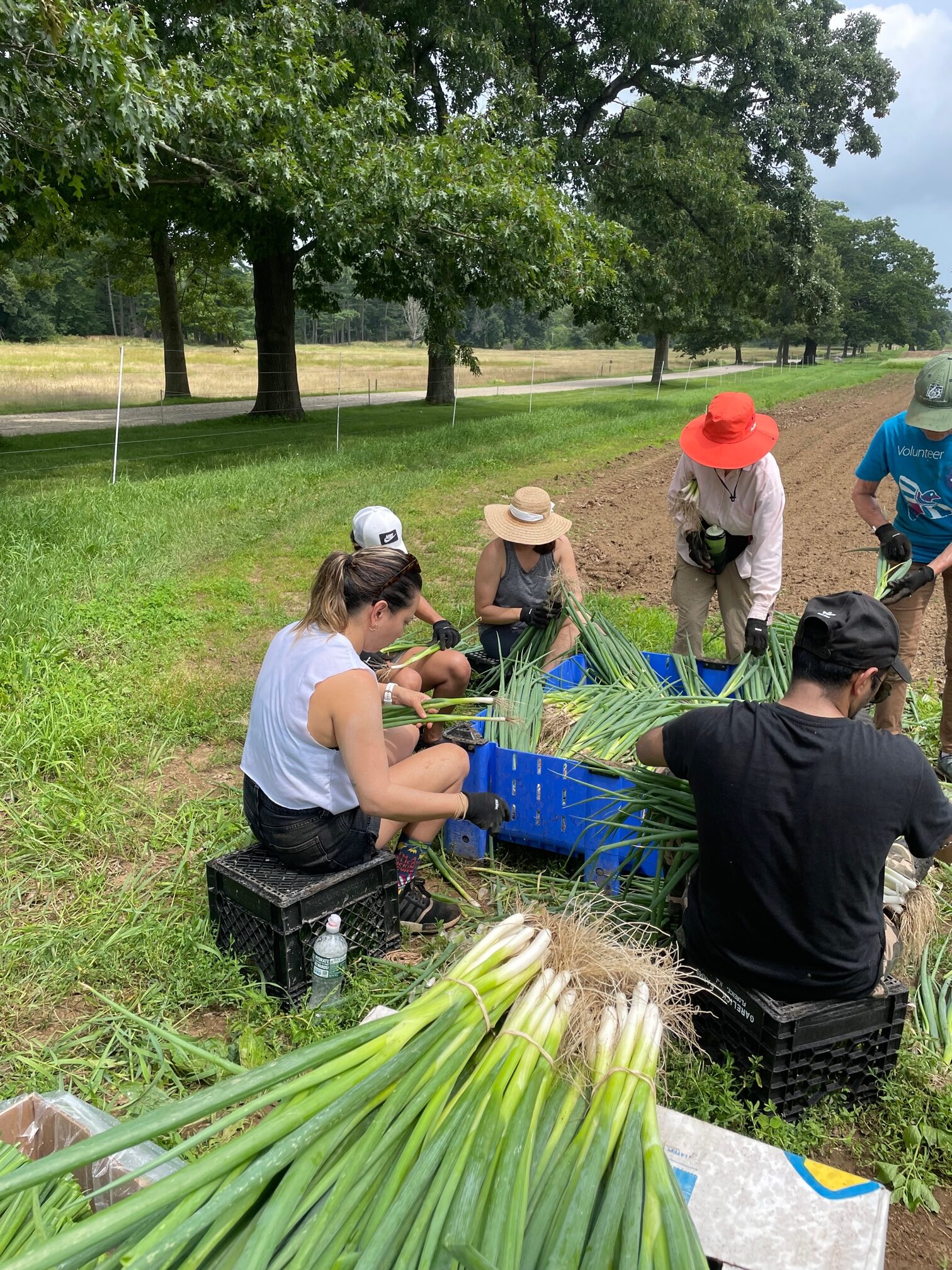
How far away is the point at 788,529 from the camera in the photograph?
33.6 ft

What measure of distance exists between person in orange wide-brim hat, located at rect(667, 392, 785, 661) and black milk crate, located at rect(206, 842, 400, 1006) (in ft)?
6.43

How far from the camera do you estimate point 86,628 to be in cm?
538

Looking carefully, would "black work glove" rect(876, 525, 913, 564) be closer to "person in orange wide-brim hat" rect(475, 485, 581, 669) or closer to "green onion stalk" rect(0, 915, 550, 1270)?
"person in orange wide-brim hat" rect(475, 485, 581, 669)

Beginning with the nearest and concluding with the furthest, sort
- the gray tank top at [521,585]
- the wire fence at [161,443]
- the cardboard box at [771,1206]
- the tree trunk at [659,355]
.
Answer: the cardboard box at [771,1206] → the gray tank top at [521,585] → the wire fence at [161,443] → the tree trunk at [659,355]

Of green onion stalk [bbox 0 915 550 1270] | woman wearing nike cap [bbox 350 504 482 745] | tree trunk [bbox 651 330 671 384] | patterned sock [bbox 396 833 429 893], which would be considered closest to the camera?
green onion stalk [bbox 0 915 550 1270]

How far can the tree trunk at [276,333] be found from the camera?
48.8 feet

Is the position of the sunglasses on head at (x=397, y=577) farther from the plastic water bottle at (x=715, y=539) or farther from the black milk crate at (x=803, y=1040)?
the plastic water bottle at (x=715, y=539)

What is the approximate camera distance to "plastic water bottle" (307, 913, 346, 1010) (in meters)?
2.61

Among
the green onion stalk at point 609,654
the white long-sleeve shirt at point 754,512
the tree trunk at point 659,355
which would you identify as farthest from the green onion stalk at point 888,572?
the tree trunk at point 659,355

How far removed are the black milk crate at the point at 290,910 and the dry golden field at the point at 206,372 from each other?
14569mm

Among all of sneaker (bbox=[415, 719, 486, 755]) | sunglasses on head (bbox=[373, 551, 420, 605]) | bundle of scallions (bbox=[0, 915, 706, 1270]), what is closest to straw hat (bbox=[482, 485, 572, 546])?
sneaker (bbox=[415, 719, 486, 755])

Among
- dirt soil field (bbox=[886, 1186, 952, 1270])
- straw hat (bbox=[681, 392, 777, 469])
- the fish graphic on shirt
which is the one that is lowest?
dirt soil field (bbox=[886, 1186, 952, 1270])

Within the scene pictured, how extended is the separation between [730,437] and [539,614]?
1146mm

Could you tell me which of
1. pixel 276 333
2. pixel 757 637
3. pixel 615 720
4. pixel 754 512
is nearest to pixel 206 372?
pixel 276 333
